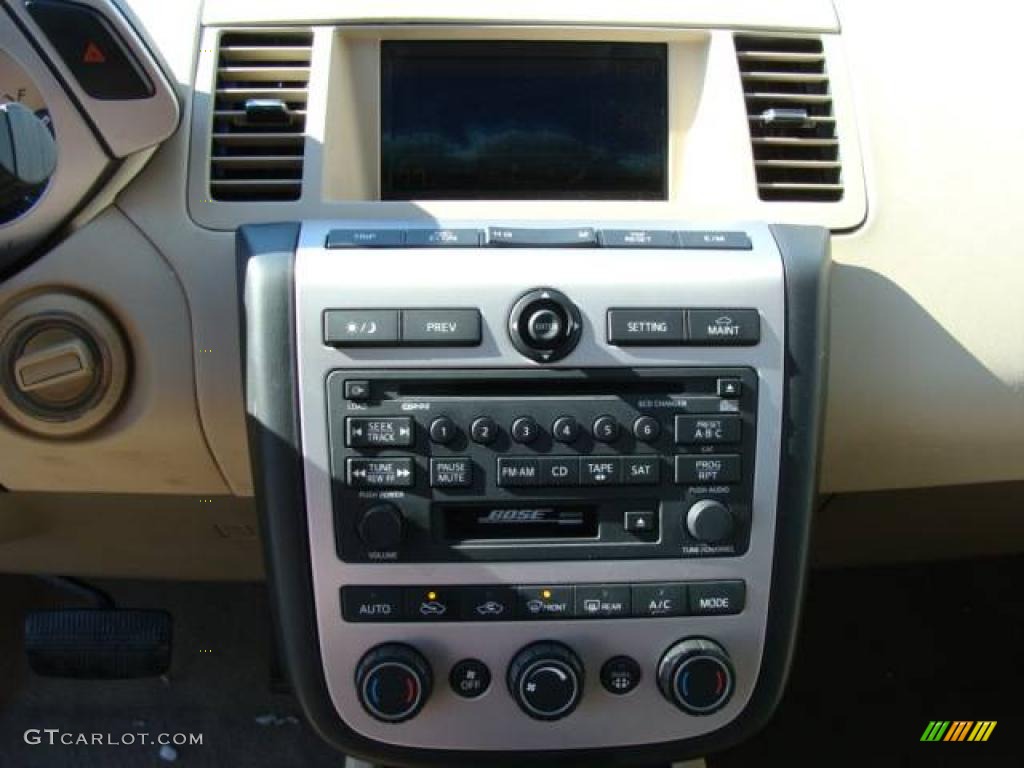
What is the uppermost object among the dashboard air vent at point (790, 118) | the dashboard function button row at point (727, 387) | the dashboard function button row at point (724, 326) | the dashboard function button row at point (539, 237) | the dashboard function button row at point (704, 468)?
the dashboard air vent at point (790, 118)

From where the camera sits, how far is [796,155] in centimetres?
150

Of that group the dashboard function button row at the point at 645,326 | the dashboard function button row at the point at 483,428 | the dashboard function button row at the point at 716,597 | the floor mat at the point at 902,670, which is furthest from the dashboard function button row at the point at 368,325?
the floor mat at the point at 902,670

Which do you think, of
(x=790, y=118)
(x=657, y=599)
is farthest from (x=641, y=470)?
(x=790, y=118)

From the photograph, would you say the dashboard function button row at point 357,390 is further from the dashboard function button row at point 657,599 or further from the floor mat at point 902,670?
the floor mat at point 902,670

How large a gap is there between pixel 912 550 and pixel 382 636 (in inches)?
43.0

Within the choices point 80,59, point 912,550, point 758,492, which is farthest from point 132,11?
point 912,550

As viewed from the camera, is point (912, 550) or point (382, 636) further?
point (912, 550)

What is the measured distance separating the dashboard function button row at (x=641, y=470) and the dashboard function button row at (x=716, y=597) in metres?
0.15

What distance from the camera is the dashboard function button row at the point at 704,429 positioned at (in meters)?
1.33

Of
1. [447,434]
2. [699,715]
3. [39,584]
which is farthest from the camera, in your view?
[39,584]

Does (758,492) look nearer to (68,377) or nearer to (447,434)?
(447,434)

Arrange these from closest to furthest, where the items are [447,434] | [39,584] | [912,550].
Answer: [447,434]
[912,550]
[39,584]

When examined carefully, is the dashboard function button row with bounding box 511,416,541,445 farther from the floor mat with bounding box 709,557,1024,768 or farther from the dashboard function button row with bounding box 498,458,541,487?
the floor mat with bounding box 709,557,1024,768

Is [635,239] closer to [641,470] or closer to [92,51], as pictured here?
[641,470]
